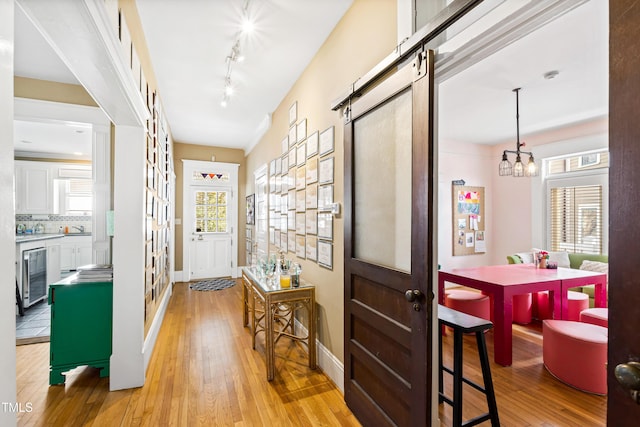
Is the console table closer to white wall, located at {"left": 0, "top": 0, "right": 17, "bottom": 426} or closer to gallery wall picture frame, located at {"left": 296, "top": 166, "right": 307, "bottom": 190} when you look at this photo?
gallery wall picture frame, located at {"left": 296, "top": 166, "right": 307, "bottom": 190}

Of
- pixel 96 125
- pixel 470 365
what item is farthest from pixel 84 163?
pixel 470 365

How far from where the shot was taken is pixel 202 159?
624 centimetres

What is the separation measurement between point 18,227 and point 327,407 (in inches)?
282

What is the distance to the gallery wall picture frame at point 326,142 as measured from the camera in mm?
2401

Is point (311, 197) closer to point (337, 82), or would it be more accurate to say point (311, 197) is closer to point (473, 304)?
point (337, 82)

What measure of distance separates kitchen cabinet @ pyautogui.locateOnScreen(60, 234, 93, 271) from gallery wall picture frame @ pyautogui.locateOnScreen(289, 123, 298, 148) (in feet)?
18.4

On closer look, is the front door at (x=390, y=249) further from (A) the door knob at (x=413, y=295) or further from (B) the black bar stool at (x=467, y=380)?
(B) the black bar stool at (x=467, y=380)

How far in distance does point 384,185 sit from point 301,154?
5.20ft

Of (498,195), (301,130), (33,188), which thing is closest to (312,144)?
(301,130)

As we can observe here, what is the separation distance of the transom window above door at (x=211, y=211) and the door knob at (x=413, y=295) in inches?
222

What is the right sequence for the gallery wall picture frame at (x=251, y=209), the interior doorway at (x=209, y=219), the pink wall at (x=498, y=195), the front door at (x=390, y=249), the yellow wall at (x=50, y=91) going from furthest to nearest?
the interior doorway at (x=209, y=219) < the gallery wall picture frame at (x=251, y=209) < the pink wall at (x=498, y=195) < the yellow wall at (x=50, y=91) < the front door at (x=390, y=249)

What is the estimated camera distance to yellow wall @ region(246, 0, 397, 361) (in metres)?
1.88

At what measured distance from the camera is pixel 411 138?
144 centimetres

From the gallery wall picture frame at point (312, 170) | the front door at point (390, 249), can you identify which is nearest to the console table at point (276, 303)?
the front door at point (390, 249)
